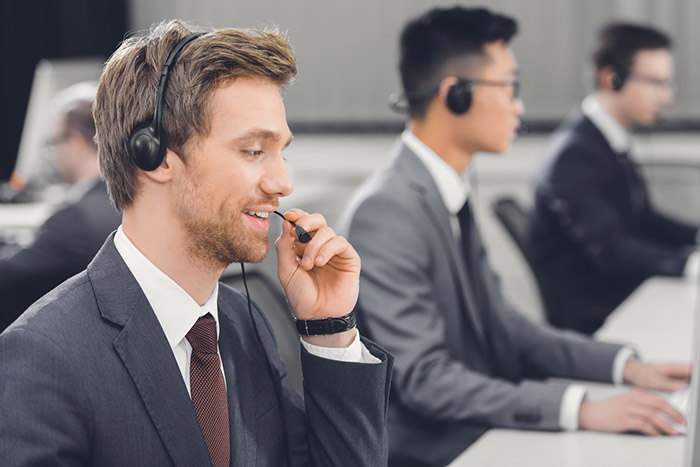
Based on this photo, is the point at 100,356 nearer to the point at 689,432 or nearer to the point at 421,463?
the point at 689,432

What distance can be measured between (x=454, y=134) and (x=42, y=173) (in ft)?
7.17

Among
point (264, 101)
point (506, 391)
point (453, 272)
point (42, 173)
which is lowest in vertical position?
point (42, 173)

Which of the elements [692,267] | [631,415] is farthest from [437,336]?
[692,267]

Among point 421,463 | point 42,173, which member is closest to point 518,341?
point 421,463

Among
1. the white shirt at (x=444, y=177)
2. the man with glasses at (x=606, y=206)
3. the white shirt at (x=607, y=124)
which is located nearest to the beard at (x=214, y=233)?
the white shirt at (x=444, y=177)

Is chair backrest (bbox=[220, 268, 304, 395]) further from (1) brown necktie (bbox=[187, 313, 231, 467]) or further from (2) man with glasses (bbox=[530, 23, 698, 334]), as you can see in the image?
(2) man with glasses (bbox=[530, 23, 698, 334])

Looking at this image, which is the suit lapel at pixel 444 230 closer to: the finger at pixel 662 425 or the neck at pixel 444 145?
the neck at pixel 444 145

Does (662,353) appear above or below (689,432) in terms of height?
below

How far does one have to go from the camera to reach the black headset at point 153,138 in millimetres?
805

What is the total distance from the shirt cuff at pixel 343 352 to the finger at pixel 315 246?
92 millimetres

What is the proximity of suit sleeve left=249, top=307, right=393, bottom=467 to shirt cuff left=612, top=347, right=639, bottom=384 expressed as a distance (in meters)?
0.73

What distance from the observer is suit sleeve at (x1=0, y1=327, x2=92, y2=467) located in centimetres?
71

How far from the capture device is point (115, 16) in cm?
398

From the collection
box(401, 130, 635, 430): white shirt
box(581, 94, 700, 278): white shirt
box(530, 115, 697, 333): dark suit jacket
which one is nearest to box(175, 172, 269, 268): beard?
box(401, 130, 635, 430): white shirt
